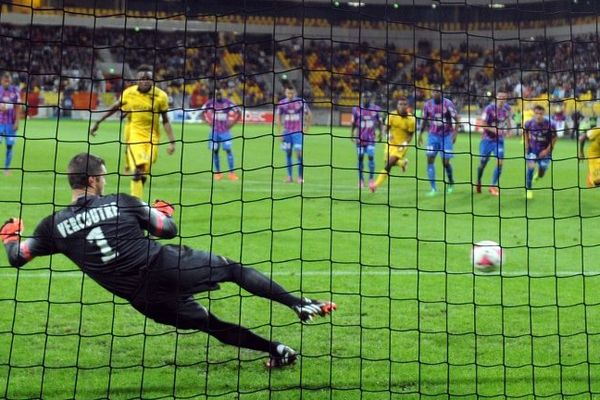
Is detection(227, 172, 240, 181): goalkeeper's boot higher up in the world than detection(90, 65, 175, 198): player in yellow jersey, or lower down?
lower down

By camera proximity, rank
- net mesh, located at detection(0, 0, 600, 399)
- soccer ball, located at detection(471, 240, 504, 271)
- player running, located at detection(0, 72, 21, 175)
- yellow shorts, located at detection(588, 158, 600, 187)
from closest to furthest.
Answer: net mesh, located at detection(0, 0, 600, 399) → soccer ball, located at detection(471, 240, 504, 271) → yellow shorts, located at detection(588, 158, 600, 187) → player running, located at detection(0, 72, 21, 175)

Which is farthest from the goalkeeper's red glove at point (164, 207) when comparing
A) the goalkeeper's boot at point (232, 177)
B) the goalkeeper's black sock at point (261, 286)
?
the goalkeeper's boot at point (232, 177)

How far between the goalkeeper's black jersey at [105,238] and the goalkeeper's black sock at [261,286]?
20.7 inches

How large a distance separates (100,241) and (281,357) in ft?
4.93

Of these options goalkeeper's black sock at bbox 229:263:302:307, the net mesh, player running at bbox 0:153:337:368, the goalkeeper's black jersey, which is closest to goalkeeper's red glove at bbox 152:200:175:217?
player running at bbox 0:153:337:368

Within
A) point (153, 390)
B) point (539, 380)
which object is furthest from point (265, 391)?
point (539, 380)

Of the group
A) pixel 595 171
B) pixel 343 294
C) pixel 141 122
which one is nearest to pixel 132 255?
pixel 343 294

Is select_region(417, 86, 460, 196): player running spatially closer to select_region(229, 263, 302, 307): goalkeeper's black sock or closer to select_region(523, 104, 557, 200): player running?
select_region(523, 104, 557, 200): player running

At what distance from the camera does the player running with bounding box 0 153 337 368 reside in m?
5.27

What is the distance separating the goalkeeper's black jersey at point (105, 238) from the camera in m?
5.26

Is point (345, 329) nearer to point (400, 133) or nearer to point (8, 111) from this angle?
point (400, 133)

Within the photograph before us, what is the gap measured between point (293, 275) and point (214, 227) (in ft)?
10.3

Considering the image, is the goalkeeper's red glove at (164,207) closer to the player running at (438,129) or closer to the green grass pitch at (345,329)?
the green grass pitch at (345,329)

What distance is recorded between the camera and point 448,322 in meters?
6.80
